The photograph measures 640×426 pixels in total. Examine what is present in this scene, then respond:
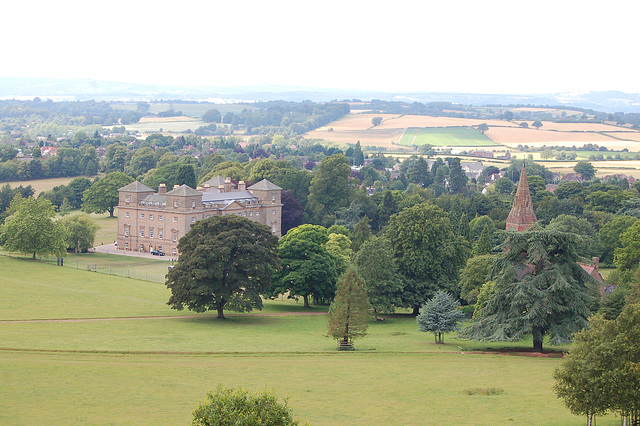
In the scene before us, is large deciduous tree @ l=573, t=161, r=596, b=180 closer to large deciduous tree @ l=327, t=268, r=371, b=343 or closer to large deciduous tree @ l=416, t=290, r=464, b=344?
large deciduous tree @ l=416, t=290, r=464, b=344

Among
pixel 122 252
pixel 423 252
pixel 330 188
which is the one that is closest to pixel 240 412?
pixel 423 252

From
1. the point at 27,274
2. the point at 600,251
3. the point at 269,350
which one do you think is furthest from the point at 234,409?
the point at 600,251

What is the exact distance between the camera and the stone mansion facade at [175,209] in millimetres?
90375

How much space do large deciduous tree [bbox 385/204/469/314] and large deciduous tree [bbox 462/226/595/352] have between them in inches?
640

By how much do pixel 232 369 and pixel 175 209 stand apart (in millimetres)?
54231

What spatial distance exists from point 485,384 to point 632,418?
857 centimetres

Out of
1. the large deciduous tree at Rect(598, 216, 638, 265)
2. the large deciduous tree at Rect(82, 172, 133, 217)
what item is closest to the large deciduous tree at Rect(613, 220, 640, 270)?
the large deciduous tree at Rect(598, 216, 638, 265)

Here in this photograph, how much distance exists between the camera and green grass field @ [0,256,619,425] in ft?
101

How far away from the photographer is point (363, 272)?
59031 mm

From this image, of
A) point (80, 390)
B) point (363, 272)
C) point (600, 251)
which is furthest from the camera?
point (600, 251)

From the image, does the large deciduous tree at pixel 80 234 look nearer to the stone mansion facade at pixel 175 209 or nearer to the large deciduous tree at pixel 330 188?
the stone mansion facade at pixel 175 209

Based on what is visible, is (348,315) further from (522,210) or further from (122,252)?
(122,252)

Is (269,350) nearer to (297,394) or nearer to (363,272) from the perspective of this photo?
(297,394)

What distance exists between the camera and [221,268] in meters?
54.0
